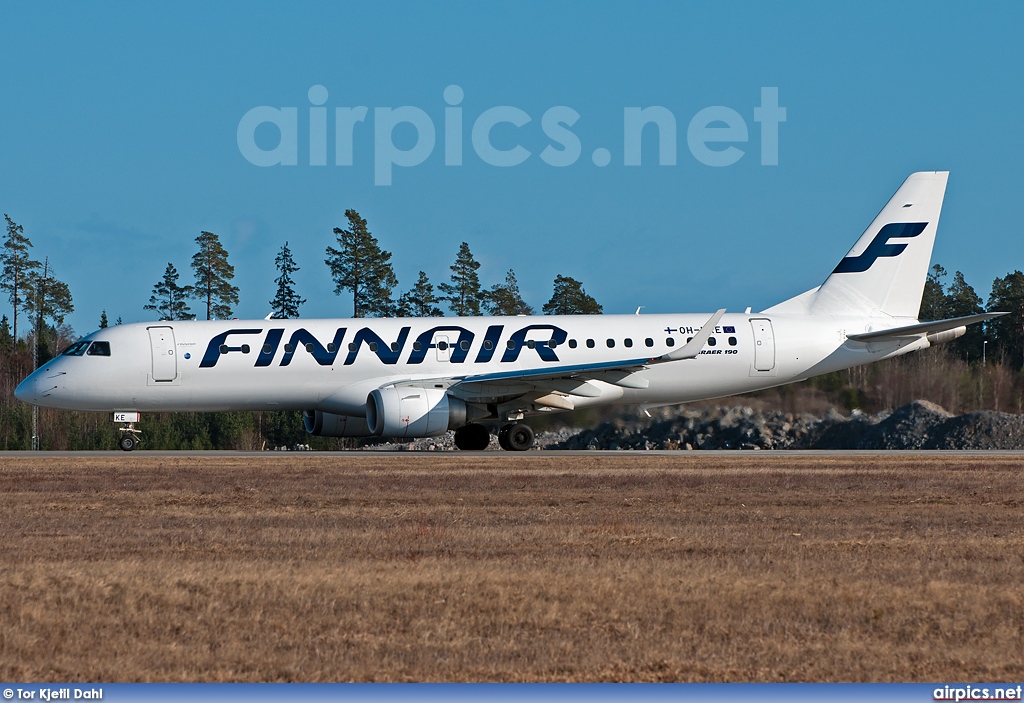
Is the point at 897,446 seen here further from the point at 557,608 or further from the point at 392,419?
the point at 557,608

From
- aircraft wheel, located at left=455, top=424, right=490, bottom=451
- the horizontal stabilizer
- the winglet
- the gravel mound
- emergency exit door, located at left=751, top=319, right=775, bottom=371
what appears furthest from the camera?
the gravel mound

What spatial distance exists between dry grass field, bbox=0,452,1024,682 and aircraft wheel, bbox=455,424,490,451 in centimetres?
1415

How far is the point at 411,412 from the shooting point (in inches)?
1145

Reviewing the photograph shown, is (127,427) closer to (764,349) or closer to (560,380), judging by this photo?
(560,380)

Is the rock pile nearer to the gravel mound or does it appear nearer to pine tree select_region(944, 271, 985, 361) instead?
the gravel mound

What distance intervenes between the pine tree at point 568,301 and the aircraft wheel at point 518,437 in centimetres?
4286

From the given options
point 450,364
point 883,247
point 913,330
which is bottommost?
point 450,364

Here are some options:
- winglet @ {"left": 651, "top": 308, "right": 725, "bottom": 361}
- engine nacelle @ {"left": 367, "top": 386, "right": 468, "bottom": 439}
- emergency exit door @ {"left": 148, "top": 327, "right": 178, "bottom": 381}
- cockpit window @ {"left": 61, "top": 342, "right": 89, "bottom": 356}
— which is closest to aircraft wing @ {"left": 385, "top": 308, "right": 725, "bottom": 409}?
winglet @ {"left": 651, "top": 308, "right": 725, "bottom": 361}

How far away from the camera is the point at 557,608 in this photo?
873 centimetres

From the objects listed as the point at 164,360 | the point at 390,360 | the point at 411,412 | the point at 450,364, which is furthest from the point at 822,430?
the point at 164,360

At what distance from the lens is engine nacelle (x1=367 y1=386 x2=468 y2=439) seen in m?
29.0

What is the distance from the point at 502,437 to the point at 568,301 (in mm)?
49065

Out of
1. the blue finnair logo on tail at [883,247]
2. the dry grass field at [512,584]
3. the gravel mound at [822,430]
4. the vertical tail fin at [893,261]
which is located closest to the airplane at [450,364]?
the vertical tail fin at [893,261]

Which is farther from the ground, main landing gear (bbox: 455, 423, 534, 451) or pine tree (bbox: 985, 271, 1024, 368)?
pine tree (bbox: 985, 271, 1024, 368)
